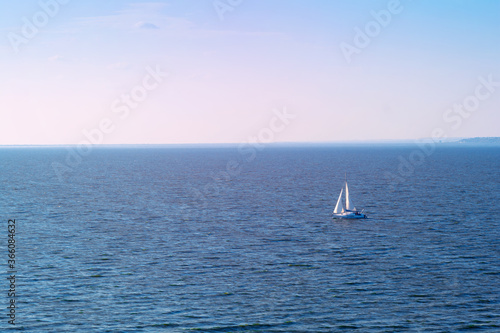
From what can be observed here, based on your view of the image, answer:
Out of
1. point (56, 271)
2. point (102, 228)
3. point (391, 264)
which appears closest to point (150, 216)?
point (102, 228)

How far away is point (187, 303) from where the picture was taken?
40.8m

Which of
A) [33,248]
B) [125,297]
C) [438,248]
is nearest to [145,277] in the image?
[125,297]

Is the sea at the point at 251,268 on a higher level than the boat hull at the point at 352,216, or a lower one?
lower

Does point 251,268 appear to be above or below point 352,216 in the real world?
below

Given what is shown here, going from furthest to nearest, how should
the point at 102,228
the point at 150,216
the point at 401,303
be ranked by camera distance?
the point at 150,216
the point at 102,228
the point at 401,303

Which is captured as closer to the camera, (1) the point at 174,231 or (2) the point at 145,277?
(2) the point at 145,277

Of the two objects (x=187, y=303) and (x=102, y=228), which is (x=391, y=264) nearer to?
(x=187, y=303)

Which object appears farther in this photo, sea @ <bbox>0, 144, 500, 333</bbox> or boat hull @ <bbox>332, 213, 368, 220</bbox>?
boat hull @ <bbox>332, 213, 368, 220</bbox>

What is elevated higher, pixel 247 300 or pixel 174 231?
pixel 174 231

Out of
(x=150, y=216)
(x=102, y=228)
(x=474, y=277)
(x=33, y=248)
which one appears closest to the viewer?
(x=474, y=277)

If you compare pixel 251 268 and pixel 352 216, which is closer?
pixel 251 268

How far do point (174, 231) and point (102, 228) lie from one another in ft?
38.2

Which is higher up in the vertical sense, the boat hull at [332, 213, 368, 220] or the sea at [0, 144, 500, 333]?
the boat hull at [332, 213, 368, 220]

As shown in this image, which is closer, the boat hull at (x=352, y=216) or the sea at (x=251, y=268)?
the sea at (x=251, y=268)
